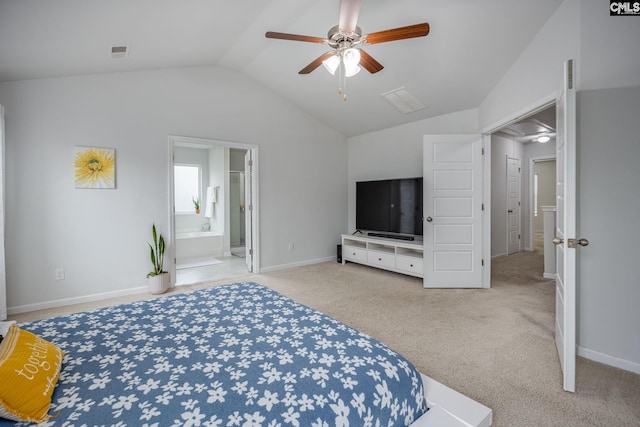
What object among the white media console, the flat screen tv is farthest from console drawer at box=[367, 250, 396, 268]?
the flat screen tv

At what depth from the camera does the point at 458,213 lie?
13.1 ft

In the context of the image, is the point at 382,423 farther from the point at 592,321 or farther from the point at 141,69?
the point at 141,69

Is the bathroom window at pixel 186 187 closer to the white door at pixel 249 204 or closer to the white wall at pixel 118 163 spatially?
the white door at pixel 249 204

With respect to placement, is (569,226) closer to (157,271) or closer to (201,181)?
(157,271)

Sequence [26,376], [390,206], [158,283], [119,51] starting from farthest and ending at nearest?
[390,206] → [158,283] → [119,51] → [26,376]

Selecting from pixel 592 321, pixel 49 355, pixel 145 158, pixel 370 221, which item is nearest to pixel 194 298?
pixel 49 355

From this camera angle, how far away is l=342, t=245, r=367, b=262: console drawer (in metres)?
5.09

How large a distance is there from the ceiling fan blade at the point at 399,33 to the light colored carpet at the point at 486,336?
2.36m

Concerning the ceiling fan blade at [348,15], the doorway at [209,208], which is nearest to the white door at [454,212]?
the ceiling fan blade at [348,15]

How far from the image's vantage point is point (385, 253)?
472cm

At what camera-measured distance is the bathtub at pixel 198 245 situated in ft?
19.7

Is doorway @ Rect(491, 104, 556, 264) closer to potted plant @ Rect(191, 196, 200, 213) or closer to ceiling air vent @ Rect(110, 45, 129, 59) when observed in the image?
ceiling air vent @ Rect(110, 45, 129, 59)

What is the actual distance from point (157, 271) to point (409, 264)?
10.9ft

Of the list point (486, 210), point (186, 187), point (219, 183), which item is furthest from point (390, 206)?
point (186, 187)
